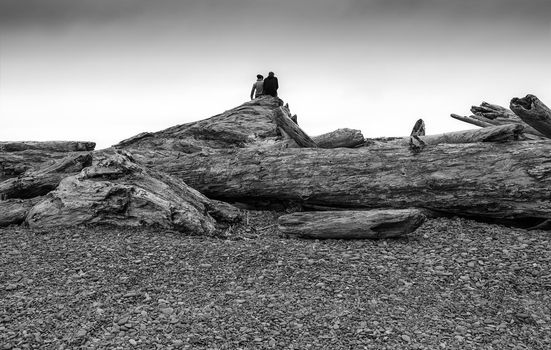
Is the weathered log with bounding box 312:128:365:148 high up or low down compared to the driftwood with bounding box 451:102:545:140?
down

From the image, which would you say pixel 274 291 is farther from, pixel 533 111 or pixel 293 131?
pixel 533 111

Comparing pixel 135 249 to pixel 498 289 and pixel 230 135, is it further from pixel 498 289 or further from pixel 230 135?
pixel 230 135

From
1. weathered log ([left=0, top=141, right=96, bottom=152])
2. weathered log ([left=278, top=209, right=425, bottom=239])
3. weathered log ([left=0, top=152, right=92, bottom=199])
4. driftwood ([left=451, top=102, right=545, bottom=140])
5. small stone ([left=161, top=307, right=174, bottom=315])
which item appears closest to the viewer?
small stone ([left=161, top=307, right=174, bottom=315])

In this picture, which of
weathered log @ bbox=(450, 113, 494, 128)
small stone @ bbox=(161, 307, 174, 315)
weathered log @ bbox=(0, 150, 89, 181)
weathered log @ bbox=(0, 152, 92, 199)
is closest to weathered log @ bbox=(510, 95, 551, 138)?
weathered log @ bbox=(450, 113, 494, 128)

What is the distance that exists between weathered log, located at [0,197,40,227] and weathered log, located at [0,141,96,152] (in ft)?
22.9

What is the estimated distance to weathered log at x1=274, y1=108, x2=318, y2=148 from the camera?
20000 millimetres

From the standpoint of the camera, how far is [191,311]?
32.9 ft

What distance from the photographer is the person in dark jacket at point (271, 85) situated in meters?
28.2

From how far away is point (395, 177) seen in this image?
16609 millimetres

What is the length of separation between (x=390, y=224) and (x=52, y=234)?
10337mm

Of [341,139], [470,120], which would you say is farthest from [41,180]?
[470,120]

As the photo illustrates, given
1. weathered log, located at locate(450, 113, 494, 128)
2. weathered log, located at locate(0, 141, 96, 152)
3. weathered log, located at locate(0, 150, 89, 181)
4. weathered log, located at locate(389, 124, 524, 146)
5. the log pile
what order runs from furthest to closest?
weathered log, located at locate(0, 141, 96, 152) → weathered log, located at locate(450, 113, 494, 128) → weathered log, located at locate(0, 150, 89, 181) → weathered log, located at locate(389, 124, 524, 146) → the log pile

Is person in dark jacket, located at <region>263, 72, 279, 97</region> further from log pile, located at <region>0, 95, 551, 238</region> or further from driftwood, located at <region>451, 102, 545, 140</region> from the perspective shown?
driftwood, located at <region>451, 102, 545, 140</region>

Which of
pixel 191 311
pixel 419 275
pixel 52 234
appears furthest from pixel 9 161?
pixel 419 275
